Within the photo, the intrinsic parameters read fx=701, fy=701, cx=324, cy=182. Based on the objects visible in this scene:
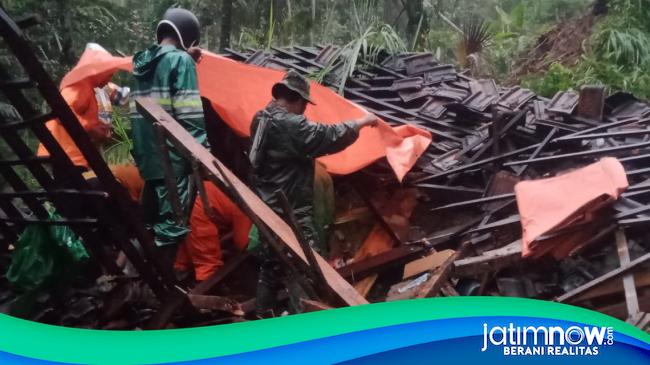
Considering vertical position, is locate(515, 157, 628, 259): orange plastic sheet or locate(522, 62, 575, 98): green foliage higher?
locate(515, 157, 628, 259): orange plastic sheet

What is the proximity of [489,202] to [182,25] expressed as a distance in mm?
1711

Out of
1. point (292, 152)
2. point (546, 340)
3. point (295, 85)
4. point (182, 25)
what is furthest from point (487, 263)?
point (182, 25)

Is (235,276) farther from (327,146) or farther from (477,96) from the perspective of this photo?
(477,96)

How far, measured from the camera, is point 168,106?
10.8 feet

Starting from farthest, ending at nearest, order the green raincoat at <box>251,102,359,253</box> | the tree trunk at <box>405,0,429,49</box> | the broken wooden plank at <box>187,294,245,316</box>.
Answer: the tree trunk at <box>405,0,429,49</box> → the green raincoat at <box>251,102,359,253</box> → the broken wooden plank at <box>187,294,245,316</box>

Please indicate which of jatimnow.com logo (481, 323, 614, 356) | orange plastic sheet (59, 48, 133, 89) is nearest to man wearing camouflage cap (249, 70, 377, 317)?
orange plastic sheet (59, 48, 133, 89)

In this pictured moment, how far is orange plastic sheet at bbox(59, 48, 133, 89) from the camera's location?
3.54 m

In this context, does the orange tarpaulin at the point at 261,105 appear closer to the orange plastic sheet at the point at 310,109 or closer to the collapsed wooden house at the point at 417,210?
the orange plastic sheet at the point at 310,109

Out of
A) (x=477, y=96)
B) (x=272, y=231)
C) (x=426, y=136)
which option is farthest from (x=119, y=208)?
(x=477, y=96)

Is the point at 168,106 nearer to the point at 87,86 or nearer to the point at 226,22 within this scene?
the point at 87,86

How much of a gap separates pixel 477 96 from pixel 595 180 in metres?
1.35

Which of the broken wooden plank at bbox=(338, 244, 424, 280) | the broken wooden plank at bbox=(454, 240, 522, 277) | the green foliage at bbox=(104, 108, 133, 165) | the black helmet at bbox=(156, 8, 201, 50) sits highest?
the black helmet at bbox=(156, 8, 201, 50)

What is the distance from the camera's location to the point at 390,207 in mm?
3590

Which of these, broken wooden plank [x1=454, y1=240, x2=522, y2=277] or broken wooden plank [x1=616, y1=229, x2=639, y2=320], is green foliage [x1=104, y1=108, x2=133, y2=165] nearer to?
broken wooden plank [x1=454, y1=240, x2=522, y2=277]
